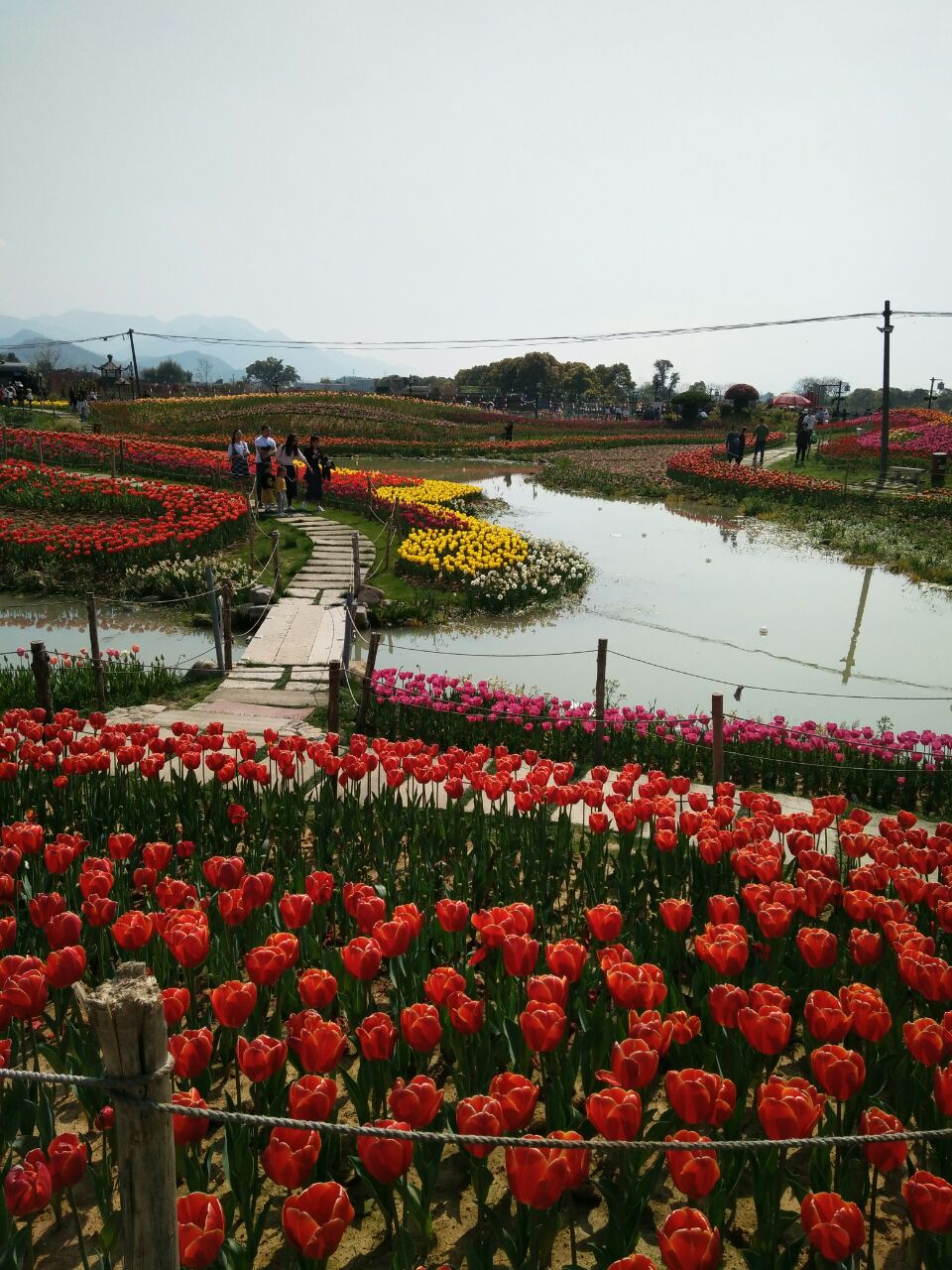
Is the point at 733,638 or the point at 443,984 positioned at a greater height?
the point at 443,984

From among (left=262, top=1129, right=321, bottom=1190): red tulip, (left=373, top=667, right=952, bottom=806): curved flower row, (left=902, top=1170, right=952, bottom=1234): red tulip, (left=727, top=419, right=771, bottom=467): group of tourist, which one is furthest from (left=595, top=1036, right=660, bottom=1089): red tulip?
(left=727, top=419, right=771, bottom=467): group of tourist

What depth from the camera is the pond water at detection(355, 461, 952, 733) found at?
10312mm

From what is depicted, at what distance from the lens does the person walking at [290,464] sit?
1941cm

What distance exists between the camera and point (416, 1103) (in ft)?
7.19

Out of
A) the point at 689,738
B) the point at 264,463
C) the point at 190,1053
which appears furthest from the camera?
the point at 264,463

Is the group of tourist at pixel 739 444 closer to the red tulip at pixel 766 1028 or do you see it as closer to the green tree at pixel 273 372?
the red tulip at pixel 766 1028

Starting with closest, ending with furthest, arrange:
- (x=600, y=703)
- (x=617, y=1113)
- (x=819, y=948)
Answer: (x=617, y=1113) < (x=819, y=948) < (x=600, y=703)

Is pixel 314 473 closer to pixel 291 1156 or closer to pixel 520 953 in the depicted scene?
pixel 520 953

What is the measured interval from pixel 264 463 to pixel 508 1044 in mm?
17773

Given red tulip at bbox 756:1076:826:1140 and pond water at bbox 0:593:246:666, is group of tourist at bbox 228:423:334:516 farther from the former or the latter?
red tulip at bbox 756:1076:826:1140

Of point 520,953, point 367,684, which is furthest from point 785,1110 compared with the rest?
point 367,684

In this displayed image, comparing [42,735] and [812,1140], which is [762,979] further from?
[42,735]

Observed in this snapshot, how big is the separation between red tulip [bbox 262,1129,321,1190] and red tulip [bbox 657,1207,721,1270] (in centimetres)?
77

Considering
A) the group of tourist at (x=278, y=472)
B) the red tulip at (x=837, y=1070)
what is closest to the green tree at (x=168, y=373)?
the group of tourist at (x=278, y=472)
